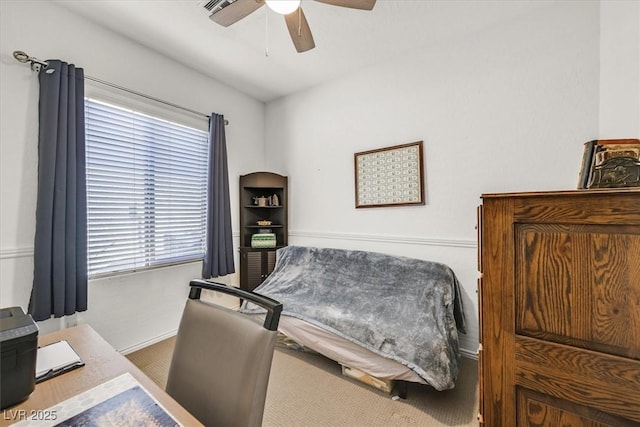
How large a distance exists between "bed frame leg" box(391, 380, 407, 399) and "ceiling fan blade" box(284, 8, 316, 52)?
7.85 ft

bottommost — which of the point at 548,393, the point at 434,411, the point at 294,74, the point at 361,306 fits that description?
the point at 434,411

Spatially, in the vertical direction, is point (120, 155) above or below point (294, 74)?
below

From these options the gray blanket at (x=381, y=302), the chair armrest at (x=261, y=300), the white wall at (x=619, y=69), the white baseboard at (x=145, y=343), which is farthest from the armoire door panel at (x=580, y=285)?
the white baseboard at (x=145, y=343)

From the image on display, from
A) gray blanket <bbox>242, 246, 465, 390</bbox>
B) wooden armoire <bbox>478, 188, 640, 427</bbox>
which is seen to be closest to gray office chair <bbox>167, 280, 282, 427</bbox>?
wooden armoire <bbox>478, 188, 640, 427</bbox>

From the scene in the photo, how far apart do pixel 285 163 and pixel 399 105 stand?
159 cm

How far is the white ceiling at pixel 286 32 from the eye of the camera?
2.00 metres

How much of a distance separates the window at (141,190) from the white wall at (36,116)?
22 cm

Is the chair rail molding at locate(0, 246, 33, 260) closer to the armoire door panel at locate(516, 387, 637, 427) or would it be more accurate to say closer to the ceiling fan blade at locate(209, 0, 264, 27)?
the ceiling fan blade at locate(209, 0, 264, 27)

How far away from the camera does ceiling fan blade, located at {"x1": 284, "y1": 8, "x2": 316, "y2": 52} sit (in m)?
1.60

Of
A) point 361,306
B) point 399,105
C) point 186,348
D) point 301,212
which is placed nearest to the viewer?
point 186,348

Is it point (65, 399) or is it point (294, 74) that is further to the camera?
point (294, 74)

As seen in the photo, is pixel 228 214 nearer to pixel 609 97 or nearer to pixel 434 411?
pixel 434 411

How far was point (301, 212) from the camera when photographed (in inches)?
134

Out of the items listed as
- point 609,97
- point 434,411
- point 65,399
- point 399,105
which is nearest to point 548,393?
point 434,411
